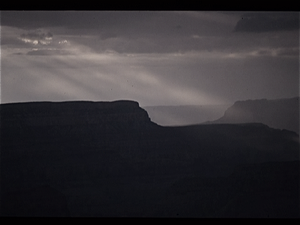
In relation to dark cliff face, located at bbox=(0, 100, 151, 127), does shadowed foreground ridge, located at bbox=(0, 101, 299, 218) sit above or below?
below

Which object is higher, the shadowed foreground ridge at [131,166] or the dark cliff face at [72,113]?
the dark cliff face at [72,113]

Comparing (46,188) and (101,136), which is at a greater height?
(101,136)

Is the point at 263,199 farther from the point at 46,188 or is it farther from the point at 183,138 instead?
the point at 46,188

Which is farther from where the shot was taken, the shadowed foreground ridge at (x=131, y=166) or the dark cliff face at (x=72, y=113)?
the dark cliff face at (x=72, y=113)

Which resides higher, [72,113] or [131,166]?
[72,113]

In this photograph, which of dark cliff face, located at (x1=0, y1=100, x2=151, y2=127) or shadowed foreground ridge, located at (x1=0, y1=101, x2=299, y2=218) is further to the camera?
dark cliff face, located at (x1=0, y1=100, x2=151, y2=127)

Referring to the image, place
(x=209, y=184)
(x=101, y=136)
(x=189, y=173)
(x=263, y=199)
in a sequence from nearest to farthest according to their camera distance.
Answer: (x=263, y=199)
(x=209, y=184)
(x=189, y=173)
(x=101, y=136)

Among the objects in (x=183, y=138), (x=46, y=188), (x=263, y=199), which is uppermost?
(x=183, y=138)

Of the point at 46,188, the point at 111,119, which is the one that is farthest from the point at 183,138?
the point at 46,188
